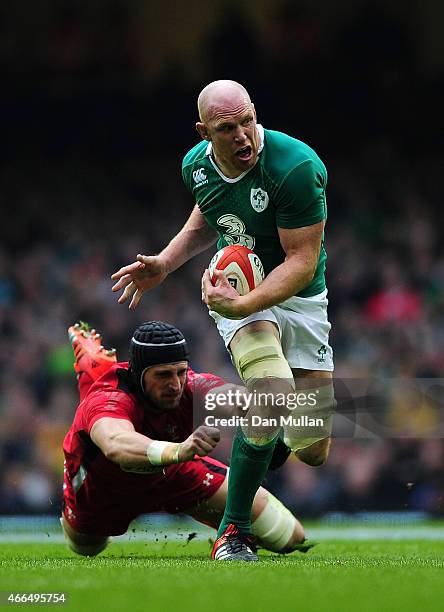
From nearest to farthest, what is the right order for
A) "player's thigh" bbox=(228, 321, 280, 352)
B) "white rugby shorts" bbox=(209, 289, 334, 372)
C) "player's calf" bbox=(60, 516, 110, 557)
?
"player's thigh" bbox=(228, 321, 280, 352)
"white rugby shorts" bbox=(209, 289, 334, 372)
"player's calf" bbox=(60, 516, 110, 557)

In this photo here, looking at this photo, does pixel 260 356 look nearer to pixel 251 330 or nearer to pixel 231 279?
pixel 251 330

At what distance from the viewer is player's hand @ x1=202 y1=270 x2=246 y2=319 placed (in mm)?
5664

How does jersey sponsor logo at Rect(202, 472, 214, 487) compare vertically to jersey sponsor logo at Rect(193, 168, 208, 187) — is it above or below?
below

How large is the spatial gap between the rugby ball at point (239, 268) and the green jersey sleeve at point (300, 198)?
0.24 meters

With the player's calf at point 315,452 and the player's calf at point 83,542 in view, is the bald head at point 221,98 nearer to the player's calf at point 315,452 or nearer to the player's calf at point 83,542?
the player's calf at point 315,452

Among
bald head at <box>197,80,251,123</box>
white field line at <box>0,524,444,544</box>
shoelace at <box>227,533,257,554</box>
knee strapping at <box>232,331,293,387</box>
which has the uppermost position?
bald head at <box>197,80,251,123</box>

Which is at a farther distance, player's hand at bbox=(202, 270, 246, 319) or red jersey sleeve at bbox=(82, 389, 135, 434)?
red jersey sleeve at bbox=(82, 389, 135, 434)

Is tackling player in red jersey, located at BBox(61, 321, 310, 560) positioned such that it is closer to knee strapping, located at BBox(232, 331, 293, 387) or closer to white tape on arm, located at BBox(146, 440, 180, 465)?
white tape on arm, located at BBox(146, 440, 180, 465)

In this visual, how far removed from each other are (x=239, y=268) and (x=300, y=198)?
45 cm

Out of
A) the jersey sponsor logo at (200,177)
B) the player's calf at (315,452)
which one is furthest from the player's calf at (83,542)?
the jersey sponsor logo at (200,177)

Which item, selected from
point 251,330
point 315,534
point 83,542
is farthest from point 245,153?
point 315,534

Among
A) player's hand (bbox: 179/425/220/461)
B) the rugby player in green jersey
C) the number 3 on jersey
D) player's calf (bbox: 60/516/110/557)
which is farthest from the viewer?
player's calf (bbox: 60/516/110/557)

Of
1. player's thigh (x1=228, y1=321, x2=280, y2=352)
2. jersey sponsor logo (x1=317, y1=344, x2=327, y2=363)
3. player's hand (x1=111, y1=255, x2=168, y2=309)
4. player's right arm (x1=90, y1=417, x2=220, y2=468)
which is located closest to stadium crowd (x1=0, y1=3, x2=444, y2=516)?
jersey sponsor logo (x1=317, y1=344, x2=327, y2=363)

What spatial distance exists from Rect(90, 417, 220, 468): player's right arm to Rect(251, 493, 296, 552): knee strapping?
1.13 meters
